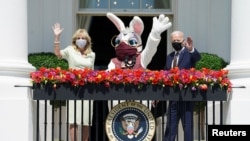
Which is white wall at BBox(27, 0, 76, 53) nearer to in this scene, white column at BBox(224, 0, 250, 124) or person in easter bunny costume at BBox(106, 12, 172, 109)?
person in easter bunny costume at BBox(106, 12, 172, 109)

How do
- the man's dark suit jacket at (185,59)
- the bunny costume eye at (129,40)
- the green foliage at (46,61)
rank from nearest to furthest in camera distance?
the man's dark suit jacket at (185,59), the bunny costume eye at (129,40), the green foliage at (46,61)

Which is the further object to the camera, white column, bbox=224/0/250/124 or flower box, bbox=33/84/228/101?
white column, bbox=224/0/250/124

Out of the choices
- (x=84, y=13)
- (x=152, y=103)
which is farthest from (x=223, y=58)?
(x=152, y=103)

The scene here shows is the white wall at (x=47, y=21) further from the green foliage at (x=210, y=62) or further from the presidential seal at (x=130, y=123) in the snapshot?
Result: the presidential seal at (x=130, y=123)

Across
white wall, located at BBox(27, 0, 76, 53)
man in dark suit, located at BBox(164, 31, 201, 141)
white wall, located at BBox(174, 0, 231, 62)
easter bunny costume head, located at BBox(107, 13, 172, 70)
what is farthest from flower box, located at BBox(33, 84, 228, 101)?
white wall, located at BBox(174, 0, 231, 62)

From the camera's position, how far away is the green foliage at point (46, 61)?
1302 cm

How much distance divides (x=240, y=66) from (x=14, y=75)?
9.73 feet

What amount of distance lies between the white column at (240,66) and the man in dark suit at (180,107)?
23.3 inches

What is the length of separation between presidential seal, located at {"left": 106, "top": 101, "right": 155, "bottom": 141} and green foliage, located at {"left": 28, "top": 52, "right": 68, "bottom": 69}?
314cm

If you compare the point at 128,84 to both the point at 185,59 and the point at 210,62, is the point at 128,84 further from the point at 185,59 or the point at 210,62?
the point at 210,62

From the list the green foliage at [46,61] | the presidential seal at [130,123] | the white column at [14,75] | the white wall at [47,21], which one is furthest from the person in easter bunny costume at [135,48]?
the white wall at [47,21]

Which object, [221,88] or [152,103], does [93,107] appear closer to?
[152,103]

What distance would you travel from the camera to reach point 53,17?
14141 mm

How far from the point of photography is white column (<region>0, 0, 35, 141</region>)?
33.6ft
